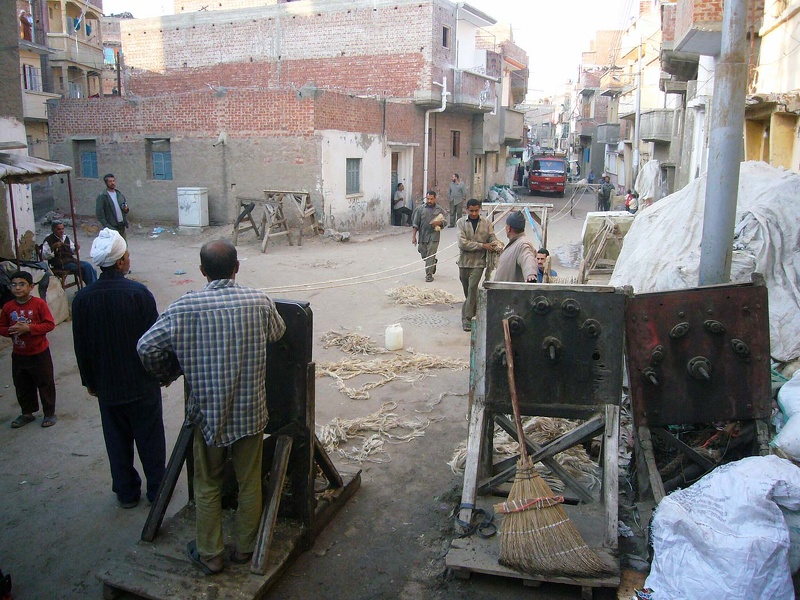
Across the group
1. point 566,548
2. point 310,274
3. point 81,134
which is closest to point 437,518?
point 566,548

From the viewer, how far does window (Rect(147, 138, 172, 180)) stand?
65.9 feet

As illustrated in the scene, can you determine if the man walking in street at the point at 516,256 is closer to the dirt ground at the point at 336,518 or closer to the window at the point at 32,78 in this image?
the dirt ground at the point at 336,518

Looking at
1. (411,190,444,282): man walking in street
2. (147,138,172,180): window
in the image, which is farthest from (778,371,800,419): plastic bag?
A: (147,138,172,180): window

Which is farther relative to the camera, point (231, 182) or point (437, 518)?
point (231, 182)

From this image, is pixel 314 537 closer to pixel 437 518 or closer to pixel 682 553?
pixel 437 518

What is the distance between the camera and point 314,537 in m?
4.00

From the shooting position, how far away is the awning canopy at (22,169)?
758 cm

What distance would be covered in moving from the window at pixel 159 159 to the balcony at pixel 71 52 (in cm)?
2018

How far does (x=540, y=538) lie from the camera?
3.36 meters

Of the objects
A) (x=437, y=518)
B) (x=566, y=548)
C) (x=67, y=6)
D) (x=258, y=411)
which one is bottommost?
(x=437, y=518)

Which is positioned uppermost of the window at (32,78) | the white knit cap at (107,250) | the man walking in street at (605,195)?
the window at (32,78)

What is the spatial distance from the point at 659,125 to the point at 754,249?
19.8 m

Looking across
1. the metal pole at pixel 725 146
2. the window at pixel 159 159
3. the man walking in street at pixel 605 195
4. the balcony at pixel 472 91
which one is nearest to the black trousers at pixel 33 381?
the metal pole at pixel 725 146

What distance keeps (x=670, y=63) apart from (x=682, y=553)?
48.8 ft
